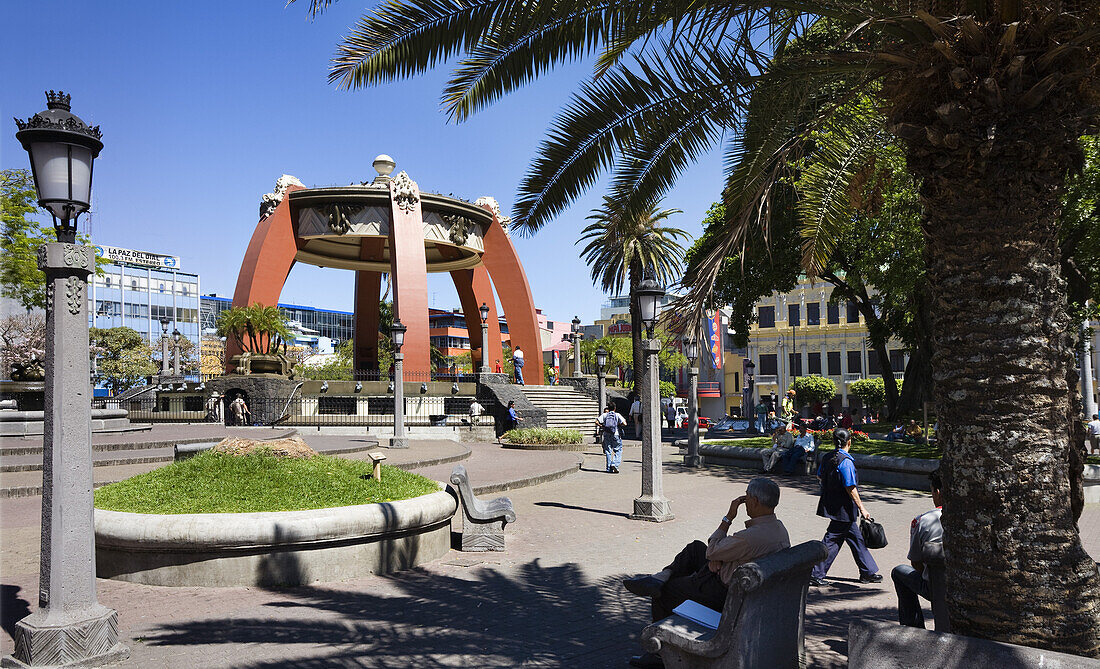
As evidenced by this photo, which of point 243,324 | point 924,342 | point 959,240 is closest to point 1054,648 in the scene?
point 959,240

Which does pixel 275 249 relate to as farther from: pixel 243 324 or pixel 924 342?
pixel 924 342

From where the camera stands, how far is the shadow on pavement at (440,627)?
187 inches

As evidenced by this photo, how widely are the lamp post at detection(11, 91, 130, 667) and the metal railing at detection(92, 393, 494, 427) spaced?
20160 mm

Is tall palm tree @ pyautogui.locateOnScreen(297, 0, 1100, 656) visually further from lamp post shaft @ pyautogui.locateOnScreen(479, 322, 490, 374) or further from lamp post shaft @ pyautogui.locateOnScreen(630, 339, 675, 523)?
lamp post shaft @ pyautogui.locateOnScreen(479, 322, 490, 374)

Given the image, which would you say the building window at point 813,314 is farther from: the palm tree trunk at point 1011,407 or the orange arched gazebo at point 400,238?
the palm tree trunk at point 1011,407

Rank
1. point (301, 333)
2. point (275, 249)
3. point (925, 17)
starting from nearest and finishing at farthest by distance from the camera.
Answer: point (925, 17)
point (275, 249)
point (301, 333)

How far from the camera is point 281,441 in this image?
8.59 metres

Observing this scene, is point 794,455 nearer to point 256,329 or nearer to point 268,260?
point 256,329

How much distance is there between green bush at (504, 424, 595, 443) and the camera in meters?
22.3

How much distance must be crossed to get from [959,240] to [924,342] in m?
21.2

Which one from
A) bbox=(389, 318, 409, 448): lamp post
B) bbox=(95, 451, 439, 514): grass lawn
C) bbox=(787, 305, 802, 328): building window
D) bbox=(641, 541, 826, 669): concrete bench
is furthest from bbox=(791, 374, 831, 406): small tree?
bbox=(641, 541, 826, 669): concrete bench

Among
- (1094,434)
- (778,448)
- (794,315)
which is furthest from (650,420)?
(794,315)

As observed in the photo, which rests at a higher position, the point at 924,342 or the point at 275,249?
the point at 275,249

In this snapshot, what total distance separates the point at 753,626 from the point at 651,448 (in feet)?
21.7
